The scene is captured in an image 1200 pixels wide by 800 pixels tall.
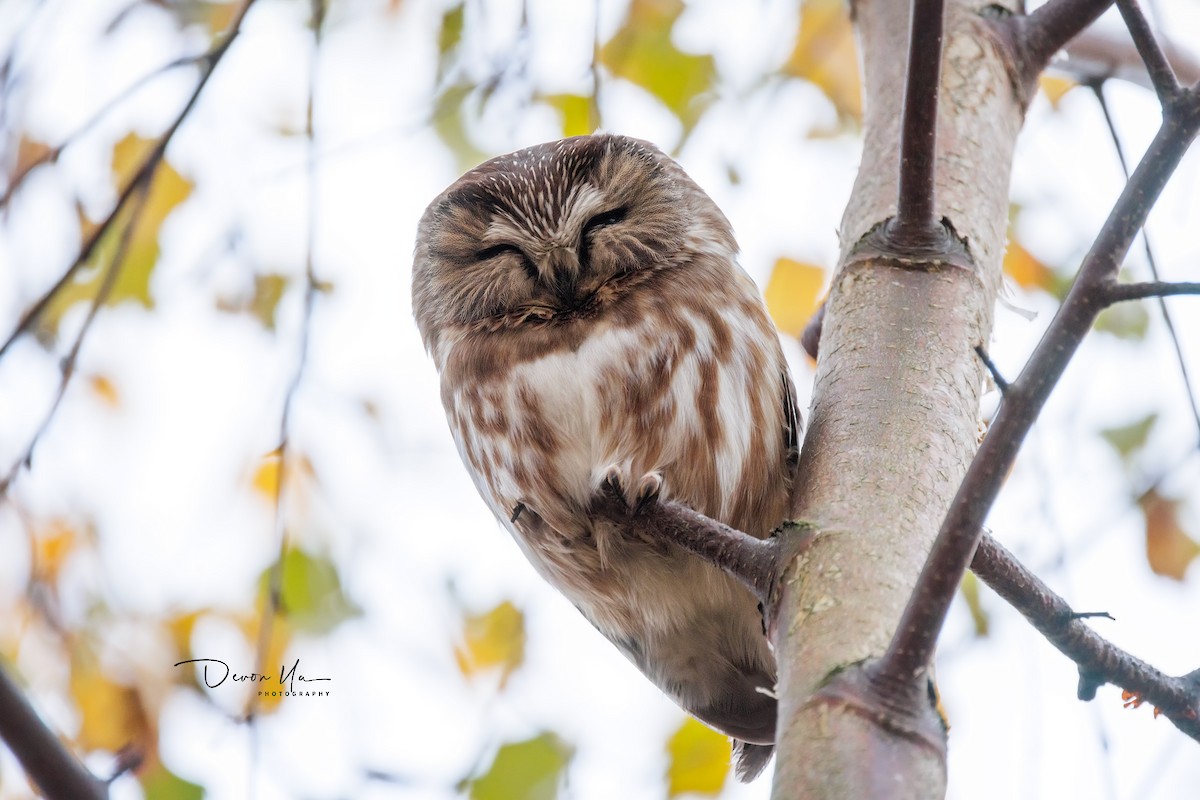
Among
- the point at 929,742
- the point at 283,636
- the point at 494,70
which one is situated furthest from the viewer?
the point at 494,70

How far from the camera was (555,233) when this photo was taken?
→ 2.79 metres

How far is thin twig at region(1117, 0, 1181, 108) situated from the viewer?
1416 millimetres

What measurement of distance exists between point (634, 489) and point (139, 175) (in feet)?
3.68

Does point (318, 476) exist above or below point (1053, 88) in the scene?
below

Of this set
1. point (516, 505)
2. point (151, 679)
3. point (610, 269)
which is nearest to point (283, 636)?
point (151, 679)

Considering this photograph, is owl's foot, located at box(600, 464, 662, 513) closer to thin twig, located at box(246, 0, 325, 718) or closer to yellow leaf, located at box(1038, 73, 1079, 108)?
thin twig, located at box(246, 0, 325, 718)

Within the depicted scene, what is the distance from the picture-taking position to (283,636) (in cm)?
318

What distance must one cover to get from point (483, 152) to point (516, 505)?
5.02 feet

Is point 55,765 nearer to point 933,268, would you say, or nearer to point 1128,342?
point 933,268

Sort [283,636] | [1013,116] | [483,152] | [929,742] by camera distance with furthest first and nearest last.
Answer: [483,152]
[283,636]
[1013,116]
[929,742]

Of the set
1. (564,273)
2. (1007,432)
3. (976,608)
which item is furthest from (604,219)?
(1007,432)

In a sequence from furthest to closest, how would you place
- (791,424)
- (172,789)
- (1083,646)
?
(791,424)
(172,789)
(1083,646)

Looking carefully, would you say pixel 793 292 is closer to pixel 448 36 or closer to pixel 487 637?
pixel 448 36

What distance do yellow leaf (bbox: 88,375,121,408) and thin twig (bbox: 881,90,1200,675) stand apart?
3.53m
